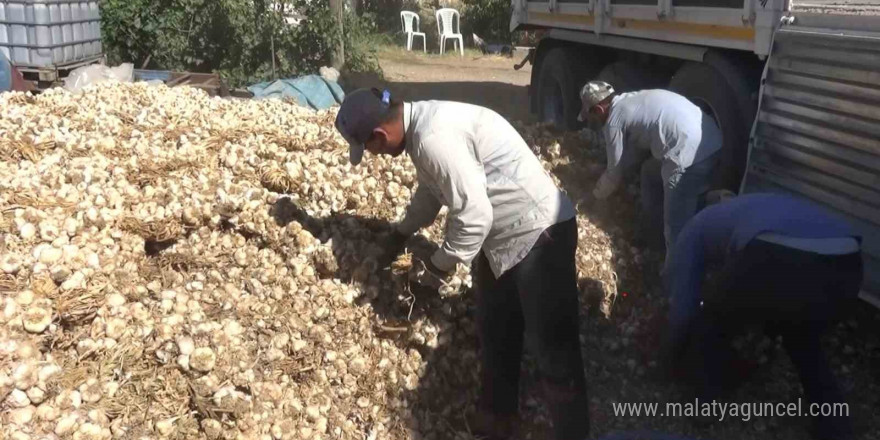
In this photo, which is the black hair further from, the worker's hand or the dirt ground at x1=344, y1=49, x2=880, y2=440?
the dirt ground at x1=344, y1=49, x2=880, y2=440

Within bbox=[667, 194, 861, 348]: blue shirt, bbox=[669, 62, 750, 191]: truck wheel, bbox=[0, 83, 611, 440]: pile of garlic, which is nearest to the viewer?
bbox=[0, 83, 611, 440]: pile of garlic

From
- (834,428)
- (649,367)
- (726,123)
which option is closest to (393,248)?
(649,367)

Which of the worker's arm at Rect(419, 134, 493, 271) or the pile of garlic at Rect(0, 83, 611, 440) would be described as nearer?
the worker's arm at Rect(419, 134, 493, 271)

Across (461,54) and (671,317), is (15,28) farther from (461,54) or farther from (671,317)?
(461,54)

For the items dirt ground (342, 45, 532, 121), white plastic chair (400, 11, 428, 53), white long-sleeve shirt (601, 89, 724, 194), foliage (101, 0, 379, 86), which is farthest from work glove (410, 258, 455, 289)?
white plastic chair (400, 11, 428, 53)

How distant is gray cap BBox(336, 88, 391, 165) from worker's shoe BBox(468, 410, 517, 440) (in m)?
1.42

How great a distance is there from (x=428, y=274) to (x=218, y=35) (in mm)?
9538

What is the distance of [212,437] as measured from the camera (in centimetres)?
338

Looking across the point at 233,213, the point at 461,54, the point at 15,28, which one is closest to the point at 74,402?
the point at 233,213

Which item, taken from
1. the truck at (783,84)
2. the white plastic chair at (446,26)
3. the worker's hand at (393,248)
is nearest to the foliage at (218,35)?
the truck at (783,84)

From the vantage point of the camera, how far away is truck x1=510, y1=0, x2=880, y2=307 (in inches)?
165

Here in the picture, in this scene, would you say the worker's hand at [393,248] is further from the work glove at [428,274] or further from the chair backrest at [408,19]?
the chair backrest at [408,19]

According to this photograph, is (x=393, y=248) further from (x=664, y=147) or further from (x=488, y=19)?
(x=488, y=19)

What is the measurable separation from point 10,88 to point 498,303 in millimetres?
5892
